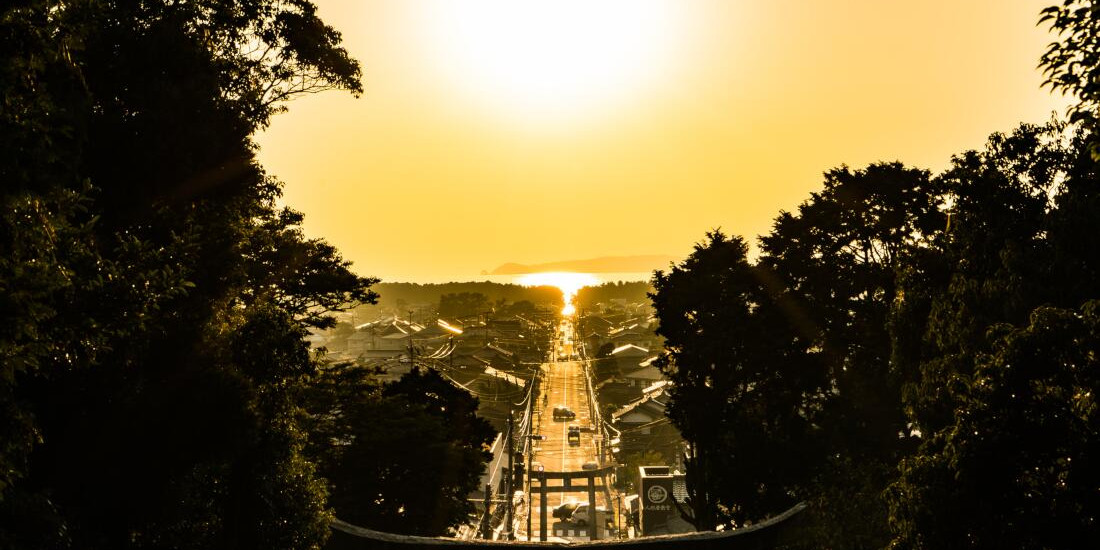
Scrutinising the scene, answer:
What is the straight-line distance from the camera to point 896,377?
13836 mm

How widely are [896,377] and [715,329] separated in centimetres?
705

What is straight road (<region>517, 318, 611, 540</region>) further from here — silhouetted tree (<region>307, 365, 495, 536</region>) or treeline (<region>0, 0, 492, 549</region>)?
treeline (<region>0, 0, 492, 549</region>)

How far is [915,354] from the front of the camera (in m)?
12.3

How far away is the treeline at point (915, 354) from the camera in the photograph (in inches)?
267

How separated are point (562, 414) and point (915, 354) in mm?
53288

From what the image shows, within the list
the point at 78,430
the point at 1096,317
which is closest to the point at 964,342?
the point at 1096,317

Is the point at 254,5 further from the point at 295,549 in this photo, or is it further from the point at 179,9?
the point at 295,549

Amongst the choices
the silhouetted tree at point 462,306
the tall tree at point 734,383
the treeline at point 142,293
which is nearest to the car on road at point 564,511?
the tall tree at point 734,383

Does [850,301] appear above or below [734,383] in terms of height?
above

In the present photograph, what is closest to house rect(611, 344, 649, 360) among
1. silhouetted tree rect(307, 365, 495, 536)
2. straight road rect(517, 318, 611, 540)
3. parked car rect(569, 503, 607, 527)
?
straight road rect(517, 318, 611, 540)

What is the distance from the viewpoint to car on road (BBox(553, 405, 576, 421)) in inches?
2489

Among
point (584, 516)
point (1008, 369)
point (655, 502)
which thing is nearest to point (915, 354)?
point (1008, 369)

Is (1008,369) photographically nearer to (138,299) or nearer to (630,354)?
(138,299)

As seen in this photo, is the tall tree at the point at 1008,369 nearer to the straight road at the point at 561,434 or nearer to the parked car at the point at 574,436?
the straight road at the point at 561,434
